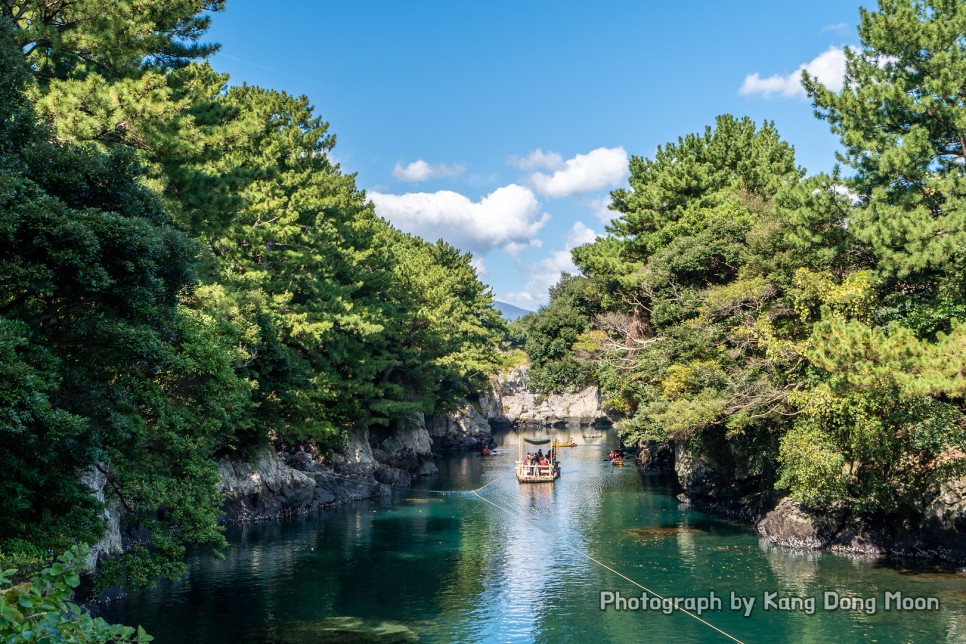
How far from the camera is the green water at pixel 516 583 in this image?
718 inches

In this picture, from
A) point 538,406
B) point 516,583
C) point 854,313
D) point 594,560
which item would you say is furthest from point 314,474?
point 538,406

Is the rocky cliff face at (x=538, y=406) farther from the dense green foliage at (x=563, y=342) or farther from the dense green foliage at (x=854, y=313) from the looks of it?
the dense green foliage at (x=854, y=313)

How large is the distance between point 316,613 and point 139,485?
6849 millimetres

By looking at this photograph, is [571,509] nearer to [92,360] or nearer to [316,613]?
[316,613]

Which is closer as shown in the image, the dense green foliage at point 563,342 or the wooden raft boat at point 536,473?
the dense green foliage at point 563,342

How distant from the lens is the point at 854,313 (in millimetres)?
22641

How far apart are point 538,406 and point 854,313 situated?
76106 mm

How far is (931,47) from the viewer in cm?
1997

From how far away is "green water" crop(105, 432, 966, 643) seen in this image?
59.8ft

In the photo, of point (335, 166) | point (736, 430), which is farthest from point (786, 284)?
point (335, 166)

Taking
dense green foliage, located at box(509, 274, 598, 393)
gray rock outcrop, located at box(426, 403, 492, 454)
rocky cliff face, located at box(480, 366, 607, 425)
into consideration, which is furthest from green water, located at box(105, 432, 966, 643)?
rocky cliff face, located at box(480, 366, 607, 425)

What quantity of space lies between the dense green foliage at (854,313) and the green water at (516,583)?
11.2 ft

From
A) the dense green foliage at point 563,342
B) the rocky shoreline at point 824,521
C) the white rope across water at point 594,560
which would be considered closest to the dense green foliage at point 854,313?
the rocky shoreline at point 824,521

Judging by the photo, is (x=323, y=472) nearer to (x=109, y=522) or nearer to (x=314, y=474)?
(x=314, y=474)
